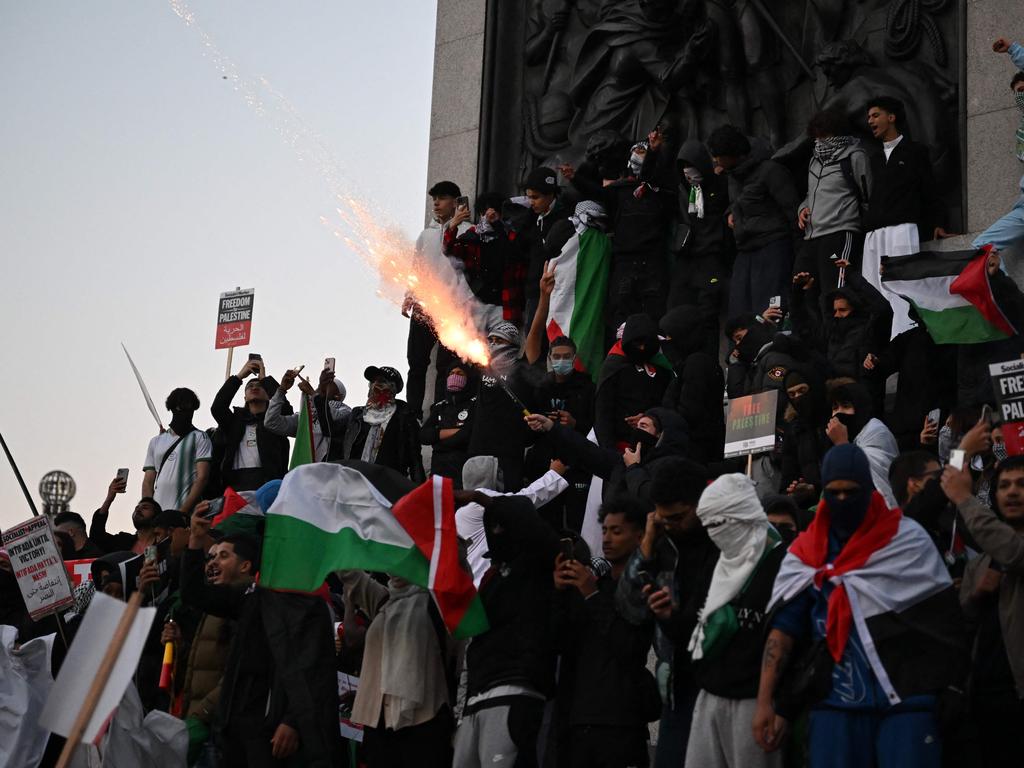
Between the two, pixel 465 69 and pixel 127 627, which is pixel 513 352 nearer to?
pixel 465 69

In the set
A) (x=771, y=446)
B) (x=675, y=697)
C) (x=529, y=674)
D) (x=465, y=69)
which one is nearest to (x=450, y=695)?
(x=529, y=674)

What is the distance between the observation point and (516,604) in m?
9.45

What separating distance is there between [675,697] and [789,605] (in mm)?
950

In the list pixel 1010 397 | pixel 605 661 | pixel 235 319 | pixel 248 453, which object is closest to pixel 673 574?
pixel 605 661

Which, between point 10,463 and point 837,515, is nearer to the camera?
point 837,515

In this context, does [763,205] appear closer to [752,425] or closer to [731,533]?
[752,425]

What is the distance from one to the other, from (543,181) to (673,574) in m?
8.09

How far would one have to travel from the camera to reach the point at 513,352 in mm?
14156

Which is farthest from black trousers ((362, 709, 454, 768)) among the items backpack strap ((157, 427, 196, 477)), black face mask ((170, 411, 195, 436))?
black face mask ((170, 411, 195, 436))

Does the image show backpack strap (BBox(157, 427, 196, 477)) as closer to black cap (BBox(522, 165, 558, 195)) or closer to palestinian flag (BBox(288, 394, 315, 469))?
palestinian flag (BBox(288, 394, 315, 469))

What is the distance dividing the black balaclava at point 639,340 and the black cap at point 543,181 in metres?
3.30

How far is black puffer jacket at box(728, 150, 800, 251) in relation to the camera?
14.4 meters

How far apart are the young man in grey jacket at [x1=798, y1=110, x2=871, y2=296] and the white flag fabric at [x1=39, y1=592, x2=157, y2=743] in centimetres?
792

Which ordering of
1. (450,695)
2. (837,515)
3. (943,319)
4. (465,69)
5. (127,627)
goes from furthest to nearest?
(465,69) → (943,319) → (450,695) → (837,515) → (127,627)
